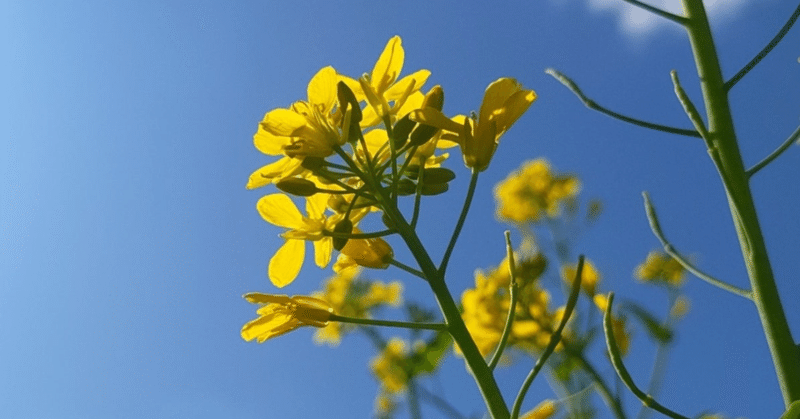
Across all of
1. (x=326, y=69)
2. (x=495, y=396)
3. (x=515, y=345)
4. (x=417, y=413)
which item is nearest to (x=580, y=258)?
(x=495, y=396)

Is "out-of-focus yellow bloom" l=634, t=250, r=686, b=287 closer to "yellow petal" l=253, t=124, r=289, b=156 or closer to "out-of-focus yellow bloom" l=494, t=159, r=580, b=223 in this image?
"out-of-focus yellow bloom" l=494, t=159, r=580, b=223

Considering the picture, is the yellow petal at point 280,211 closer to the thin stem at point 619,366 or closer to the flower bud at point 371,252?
the flower bud at point 371,252

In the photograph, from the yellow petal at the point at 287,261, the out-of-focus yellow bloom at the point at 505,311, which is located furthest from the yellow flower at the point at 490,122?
the out-of-focus yellow bloom at the point at 505,311

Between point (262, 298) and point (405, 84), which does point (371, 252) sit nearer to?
point (262, 298)

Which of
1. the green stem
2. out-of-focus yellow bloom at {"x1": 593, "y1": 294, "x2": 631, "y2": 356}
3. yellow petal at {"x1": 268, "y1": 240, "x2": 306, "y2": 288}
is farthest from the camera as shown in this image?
out-of-focus yellow bloom at {"x1": 593, "y1": 294, "x2": 631, "y2": 356}

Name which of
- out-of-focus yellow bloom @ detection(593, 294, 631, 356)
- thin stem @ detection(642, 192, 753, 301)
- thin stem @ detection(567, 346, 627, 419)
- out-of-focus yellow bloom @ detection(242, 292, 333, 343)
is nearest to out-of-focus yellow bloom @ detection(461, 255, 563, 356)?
out-of-focus yellow bloom @ detection(593, 294, 631, 356)

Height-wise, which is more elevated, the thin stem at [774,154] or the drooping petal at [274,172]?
→ the drooping petal at [274,172]

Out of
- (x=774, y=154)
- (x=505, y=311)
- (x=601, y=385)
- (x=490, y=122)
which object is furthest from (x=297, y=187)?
(x=505, y=311)
